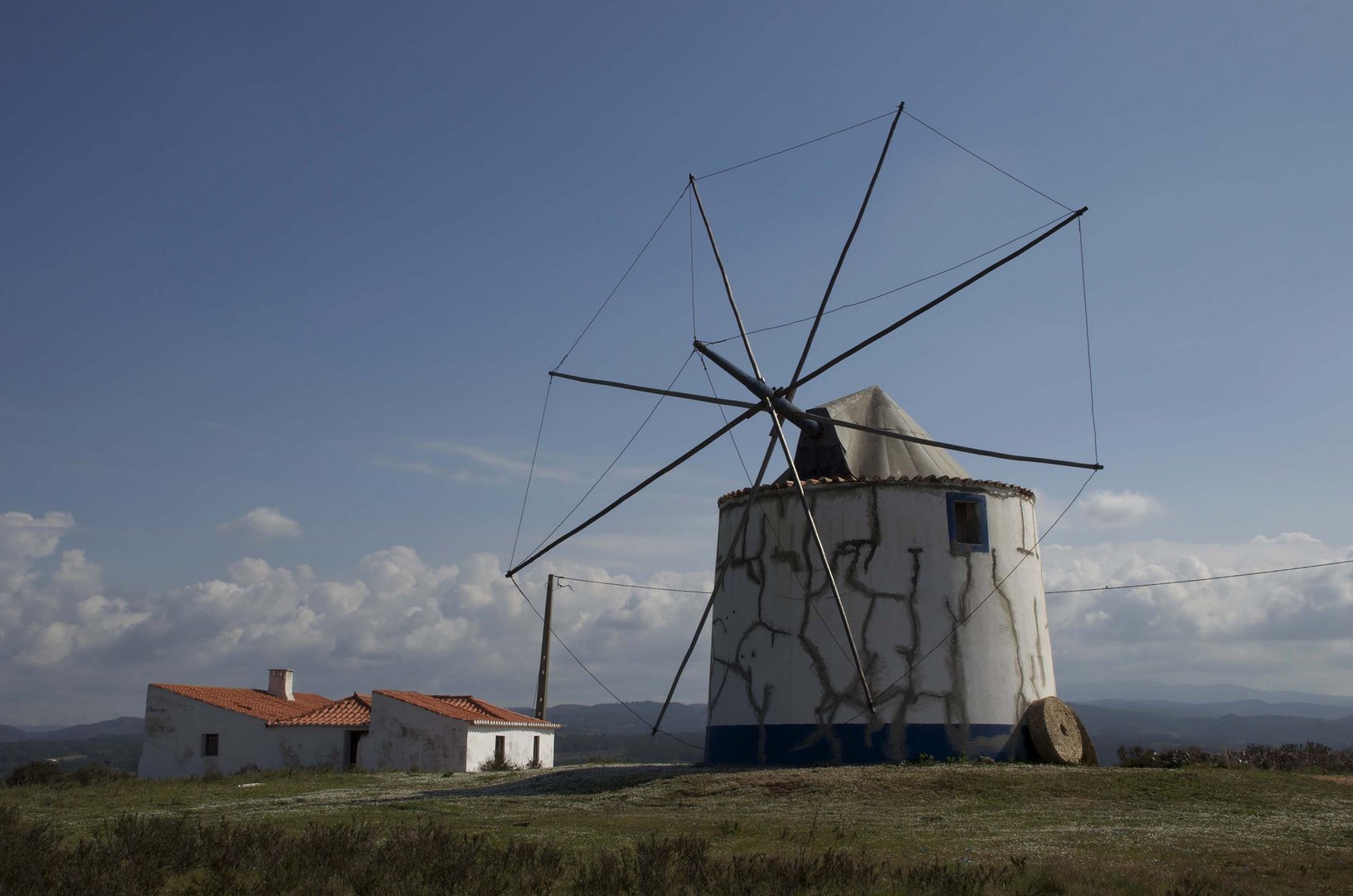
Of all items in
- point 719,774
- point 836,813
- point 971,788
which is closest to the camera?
point 836,813

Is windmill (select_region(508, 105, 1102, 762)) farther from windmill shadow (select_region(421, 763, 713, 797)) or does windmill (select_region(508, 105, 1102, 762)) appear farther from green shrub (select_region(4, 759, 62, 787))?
green shrub (select_region(4, 759, 62, 787))

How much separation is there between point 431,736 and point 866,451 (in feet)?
73.1

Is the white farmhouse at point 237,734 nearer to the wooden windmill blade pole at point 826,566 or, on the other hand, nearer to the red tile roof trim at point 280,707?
the red tile roof trim at point 280,707

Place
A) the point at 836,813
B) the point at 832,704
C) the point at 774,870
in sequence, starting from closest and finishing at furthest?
the point at 774,870, the point at 836,813, the point at 832,704

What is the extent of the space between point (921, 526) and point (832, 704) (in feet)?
13.1

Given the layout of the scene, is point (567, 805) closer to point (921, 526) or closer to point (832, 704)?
point (832, 704)

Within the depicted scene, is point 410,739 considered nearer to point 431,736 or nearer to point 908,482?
point 431,736

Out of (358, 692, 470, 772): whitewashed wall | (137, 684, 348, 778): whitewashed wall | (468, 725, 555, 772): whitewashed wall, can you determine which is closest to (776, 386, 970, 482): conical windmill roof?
(468, 725, 555, 772): whitewashed wall

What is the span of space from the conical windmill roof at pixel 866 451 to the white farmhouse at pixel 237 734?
23931mm

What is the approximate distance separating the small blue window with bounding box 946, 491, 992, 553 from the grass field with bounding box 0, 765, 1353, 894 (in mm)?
4618

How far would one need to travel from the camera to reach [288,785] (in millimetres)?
25453

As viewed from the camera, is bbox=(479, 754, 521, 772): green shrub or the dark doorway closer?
bbox=(479, 754, 521, 772): green shrub

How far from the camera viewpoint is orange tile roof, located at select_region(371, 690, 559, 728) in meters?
40.2

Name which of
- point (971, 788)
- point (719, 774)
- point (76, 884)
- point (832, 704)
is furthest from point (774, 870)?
point (832, 704)
